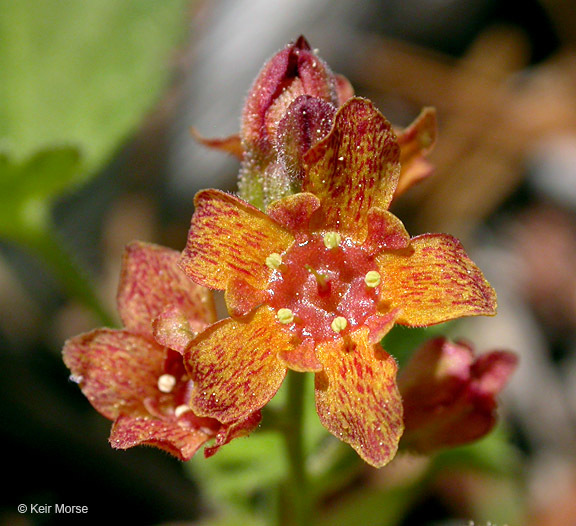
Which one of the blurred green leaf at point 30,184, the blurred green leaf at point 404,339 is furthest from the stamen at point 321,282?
the blurred green leaf at point 30,184

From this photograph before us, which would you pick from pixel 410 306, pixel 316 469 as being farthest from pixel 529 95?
pixel 410 306

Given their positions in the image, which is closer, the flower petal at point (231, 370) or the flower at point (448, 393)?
the flower petal at point (231, 370)

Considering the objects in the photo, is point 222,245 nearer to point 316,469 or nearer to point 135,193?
point 316,469

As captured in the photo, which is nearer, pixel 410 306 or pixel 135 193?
pixel 410 306

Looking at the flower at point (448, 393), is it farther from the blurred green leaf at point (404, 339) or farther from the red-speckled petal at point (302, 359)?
the blurred green leaf at point (404, 339)

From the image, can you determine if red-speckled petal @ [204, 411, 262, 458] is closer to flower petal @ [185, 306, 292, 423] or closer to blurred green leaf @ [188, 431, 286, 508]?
flower petal @ [185, 306, 292, 423]
